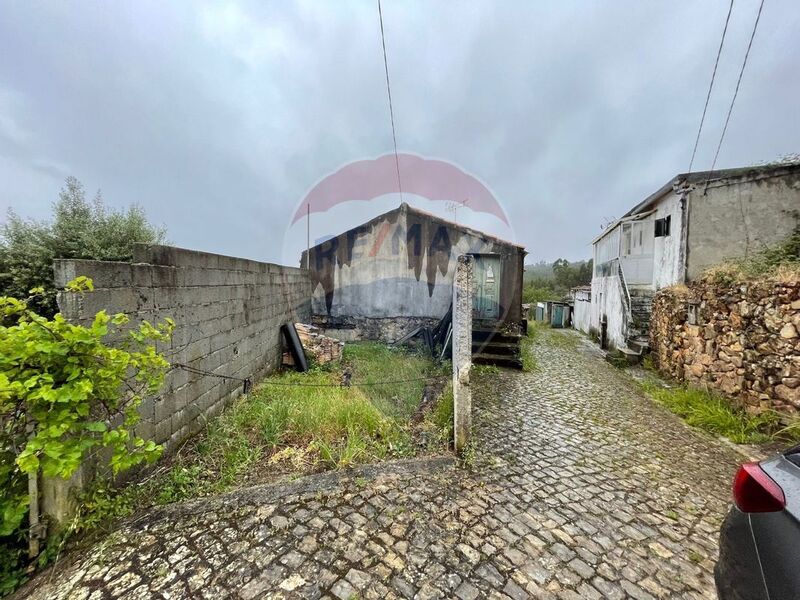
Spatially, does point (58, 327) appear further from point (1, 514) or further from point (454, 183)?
point (454, 183)

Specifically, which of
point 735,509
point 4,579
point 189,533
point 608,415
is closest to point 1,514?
point 4,579

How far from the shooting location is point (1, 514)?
2.04m

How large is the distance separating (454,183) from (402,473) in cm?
1125

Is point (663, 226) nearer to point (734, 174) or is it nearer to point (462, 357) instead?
point (734, 174)

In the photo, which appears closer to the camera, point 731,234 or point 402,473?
point 402,473

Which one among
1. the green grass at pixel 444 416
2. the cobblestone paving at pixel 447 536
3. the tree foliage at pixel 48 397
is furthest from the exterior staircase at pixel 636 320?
the tree foliage at pixel 48 397

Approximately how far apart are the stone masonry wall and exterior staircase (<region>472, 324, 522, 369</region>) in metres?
3.36

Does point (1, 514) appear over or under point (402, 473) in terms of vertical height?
over

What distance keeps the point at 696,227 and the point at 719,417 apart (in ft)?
19.4

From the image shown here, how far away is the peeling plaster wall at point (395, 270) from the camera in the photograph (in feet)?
30.7

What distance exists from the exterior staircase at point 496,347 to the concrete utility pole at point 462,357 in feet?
14.5

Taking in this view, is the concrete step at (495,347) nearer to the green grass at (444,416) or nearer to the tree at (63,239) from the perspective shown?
the green grass at (444,416)

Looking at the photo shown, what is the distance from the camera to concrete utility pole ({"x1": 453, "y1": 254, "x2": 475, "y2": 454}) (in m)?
3.67

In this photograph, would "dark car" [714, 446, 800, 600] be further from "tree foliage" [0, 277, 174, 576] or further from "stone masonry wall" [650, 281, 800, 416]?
"stone masonry wall" [650, 281, 800, 416]
